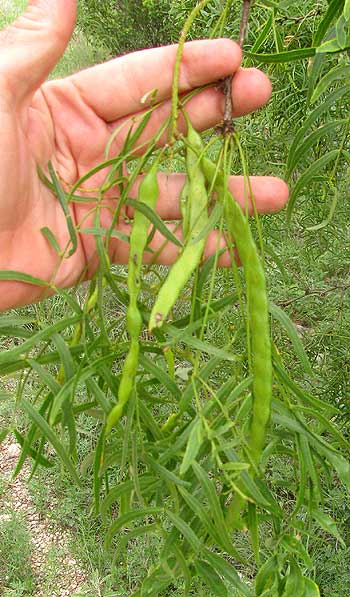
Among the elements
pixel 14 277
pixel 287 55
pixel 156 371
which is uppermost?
pixel 287 55

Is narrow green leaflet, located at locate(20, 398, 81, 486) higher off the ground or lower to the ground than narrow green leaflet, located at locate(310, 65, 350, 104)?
lower

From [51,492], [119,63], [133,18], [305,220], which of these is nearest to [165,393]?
[51,492]

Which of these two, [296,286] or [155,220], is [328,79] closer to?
[155,220]

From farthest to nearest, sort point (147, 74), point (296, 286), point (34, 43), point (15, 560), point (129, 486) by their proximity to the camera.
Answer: point (15, 560) < point (296, 286) < point (147, 74) < point (34, 43) < point (129, 486)

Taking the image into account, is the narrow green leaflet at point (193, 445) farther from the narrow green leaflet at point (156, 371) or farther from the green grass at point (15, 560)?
the green grass at point (15, 560)

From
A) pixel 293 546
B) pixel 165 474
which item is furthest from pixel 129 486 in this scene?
pixel 293 546

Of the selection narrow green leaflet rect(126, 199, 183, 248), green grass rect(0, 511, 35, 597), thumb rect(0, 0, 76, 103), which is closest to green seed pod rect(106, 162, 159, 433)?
narrow green leaflet rect(126, 199, 183, 248)

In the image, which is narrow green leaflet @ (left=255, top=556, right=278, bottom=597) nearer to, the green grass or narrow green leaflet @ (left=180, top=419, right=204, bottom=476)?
narrow green leaflet @ (left=180, top=419, right=204, bottom=476)
